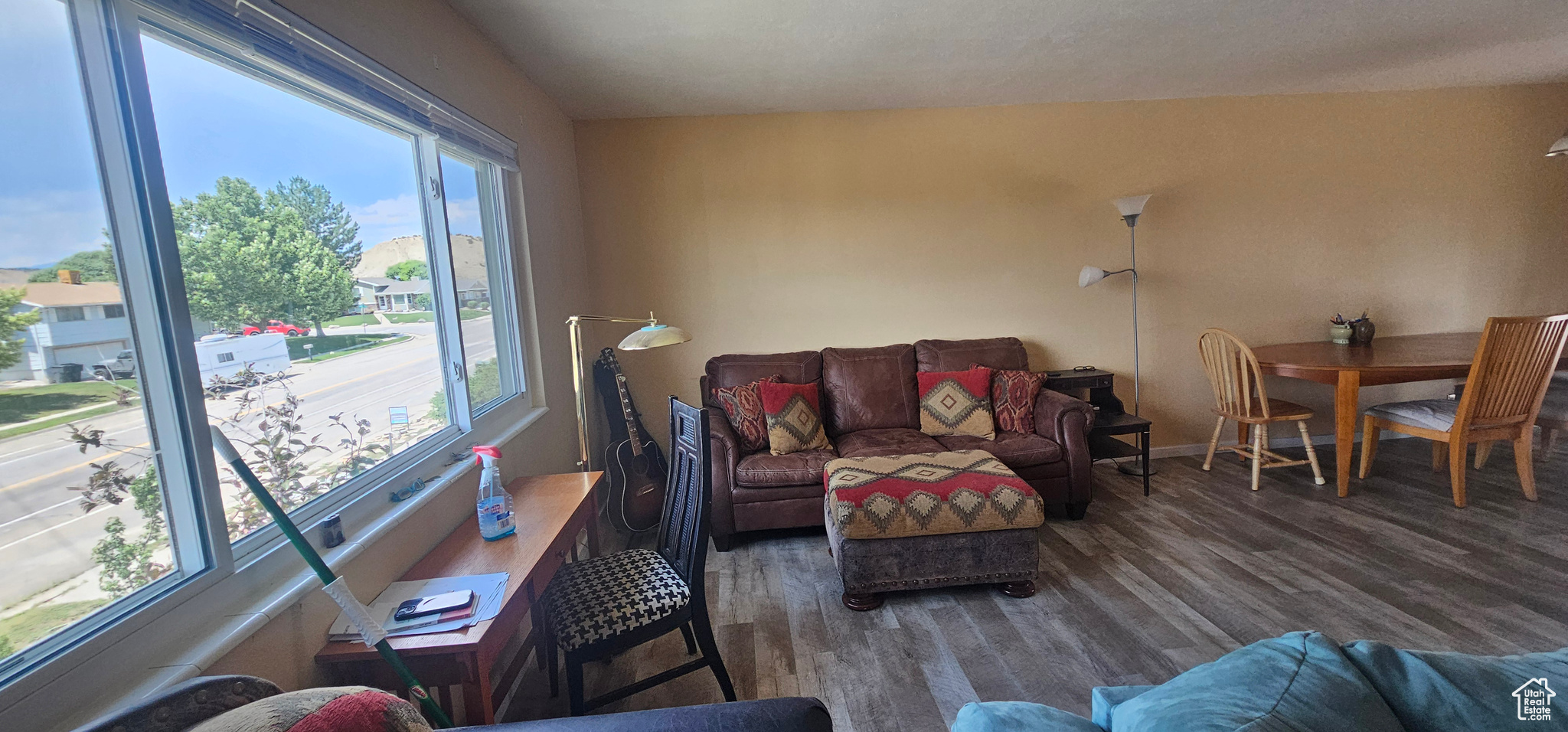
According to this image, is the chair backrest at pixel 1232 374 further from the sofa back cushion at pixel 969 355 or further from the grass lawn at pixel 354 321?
the grass lawn at pixel 354 321

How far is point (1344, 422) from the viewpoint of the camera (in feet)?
11.0

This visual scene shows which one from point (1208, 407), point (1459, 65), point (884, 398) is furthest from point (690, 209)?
point (1459, 65)

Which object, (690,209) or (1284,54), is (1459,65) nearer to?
(1284,54)

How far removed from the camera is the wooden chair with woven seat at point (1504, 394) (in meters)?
2.97

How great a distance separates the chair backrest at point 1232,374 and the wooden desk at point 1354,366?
0.54 feet

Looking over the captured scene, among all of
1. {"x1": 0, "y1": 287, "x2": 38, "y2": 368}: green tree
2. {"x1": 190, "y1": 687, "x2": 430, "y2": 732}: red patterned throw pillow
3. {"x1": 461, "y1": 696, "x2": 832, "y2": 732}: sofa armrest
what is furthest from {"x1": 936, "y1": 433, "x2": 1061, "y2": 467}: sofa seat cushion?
{"x1": 0, "y1": 287, "x2": 38, "y2": 368}: green tree

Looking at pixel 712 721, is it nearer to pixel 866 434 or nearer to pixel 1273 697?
pixel 1273 697

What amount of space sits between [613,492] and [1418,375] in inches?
166

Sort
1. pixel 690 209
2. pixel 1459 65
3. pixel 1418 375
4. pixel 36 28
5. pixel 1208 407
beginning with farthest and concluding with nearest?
1. pixel 1208 407
2. pixel 690 209
3. pixel 1459 65
4. pixel 1418 375
5. pixel 36 28

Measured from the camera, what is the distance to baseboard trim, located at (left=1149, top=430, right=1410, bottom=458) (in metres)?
4.26

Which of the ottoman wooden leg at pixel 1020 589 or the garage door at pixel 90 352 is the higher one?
the garage door at pixel 90 352

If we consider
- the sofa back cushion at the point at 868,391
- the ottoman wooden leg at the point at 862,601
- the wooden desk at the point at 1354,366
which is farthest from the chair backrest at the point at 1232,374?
the ottoman wooden leg at the point at 862,601

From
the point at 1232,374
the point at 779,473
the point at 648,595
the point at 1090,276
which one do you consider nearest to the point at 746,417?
the point at 779,473

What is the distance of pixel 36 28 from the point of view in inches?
37.8
